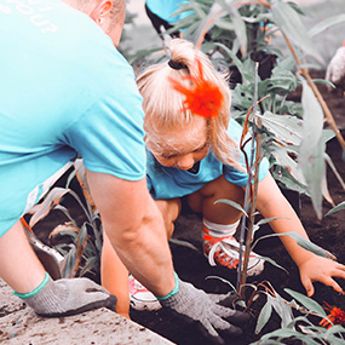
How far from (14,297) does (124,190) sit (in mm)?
539

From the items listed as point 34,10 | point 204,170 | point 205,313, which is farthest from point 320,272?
point 34,10

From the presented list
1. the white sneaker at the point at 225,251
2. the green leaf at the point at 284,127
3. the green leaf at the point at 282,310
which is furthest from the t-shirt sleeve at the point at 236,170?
the green leaf at the point at 282,310

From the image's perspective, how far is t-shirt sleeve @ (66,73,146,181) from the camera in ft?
4.42

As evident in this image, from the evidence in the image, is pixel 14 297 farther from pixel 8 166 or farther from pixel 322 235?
pixel 322 235

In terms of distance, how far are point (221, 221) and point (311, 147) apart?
1254mm

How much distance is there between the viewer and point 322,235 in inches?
86.0

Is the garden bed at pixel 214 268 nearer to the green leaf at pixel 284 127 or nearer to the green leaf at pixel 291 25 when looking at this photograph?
the green leaf at pixel 284 127

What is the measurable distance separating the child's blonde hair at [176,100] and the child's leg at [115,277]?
0.32 metres

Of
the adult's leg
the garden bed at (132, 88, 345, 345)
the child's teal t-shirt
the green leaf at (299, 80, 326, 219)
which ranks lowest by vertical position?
the garden bed at (132, 88, 345, 345)

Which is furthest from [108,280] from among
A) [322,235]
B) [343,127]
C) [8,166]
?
[343,127]

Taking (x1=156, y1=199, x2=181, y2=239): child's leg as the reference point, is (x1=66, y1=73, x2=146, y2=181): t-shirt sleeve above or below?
above

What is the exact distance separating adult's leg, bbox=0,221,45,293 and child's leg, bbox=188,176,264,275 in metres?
0.58

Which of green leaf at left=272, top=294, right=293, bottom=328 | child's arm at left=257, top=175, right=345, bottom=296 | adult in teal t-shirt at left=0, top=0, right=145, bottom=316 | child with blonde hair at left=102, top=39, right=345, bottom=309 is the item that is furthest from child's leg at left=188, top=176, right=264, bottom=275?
adult in teal t-shirt at left=0, top=0, right=145, bottom=316

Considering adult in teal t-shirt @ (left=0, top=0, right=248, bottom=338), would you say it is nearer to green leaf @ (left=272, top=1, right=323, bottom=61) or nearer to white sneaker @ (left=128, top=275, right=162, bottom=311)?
white sneaker @ (left=128, top=275, right=162, bottom=311)
